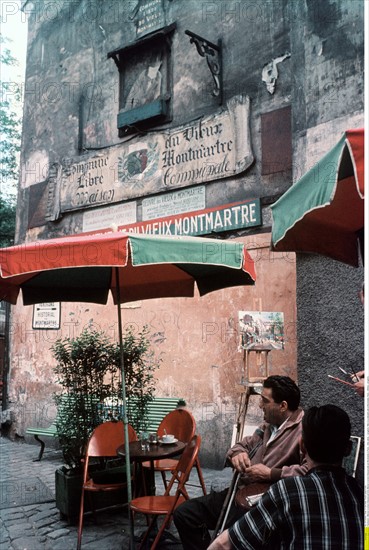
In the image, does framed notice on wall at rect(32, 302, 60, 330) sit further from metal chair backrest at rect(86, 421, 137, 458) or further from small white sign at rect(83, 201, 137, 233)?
metal chair backrest at rect(86, 421, 137, 458)

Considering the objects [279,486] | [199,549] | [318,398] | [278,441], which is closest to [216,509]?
[199,549]

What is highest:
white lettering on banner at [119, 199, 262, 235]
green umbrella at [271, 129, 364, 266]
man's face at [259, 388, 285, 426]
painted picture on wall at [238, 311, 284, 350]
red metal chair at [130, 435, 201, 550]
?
Result: white lettering on banner at [119, 199, 262, 235]

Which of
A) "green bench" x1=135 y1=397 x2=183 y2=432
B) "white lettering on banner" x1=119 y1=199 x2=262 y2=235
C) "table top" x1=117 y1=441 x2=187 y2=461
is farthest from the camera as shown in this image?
"white lettering on banner" x1=119 y1=199 x2=262 y2=235

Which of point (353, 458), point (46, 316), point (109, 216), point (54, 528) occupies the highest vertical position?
point (109, 216)

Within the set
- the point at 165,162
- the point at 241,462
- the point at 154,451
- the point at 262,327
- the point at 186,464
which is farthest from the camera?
the point at 165,162

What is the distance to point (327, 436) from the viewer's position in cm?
229

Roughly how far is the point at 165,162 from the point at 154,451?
5633 millimetres

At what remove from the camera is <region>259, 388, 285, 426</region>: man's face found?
3604 millimetres

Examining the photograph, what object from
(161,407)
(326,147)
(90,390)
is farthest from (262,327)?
(326,147)

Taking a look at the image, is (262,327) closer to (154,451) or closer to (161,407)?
(161,407)

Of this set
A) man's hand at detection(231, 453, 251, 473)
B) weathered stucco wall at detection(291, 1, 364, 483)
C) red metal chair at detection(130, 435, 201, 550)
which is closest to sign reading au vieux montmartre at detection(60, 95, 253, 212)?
weathered stucco wall at detection(291, 1, 364, 483)

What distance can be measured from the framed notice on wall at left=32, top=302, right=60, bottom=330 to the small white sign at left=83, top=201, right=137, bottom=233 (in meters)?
1.60

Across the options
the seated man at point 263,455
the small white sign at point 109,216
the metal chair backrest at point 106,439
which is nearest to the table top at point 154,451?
the metal chair backrest at point 106,439

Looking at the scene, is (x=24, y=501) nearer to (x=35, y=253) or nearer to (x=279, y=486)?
(x=35, y=253)
